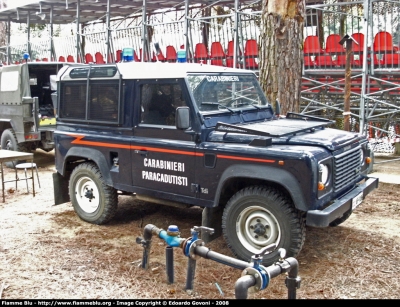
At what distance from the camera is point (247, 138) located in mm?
4586

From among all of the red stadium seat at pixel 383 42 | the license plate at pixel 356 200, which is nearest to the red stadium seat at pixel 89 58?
the red stadium seat at pixel 383 42

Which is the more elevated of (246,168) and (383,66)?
(383,66)

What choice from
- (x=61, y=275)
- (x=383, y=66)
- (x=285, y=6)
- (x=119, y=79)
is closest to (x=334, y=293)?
(x=61, y=275)

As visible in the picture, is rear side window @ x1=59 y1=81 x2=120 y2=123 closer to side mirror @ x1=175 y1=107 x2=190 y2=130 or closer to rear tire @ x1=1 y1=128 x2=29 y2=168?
side mirror @ x1=175 y1=107 x2=190 y2=130

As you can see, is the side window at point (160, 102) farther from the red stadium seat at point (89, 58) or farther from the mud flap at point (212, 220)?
the red stadium seat at point (89, 58)

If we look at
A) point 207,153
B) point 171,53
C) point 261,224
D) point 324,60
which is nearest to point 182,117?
point 207,153

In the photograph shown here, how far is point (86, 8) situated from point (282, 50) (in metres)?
10.0

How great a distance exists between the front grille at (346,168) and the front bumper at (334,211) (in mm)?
119

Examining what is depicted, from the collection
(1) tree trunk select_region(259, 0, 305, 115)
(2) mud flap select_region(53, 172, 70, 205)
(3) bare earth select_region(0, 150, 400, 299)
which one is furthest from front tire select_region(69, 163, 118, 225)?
(1) tree trunk select_region(259, 0, 305, 115)

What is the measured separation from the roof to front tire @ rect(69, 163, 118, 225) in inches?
310

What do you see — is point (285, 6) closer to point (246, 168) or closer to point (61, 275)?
point (246, 168)

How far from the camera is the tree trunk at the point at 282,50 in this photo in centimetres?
712

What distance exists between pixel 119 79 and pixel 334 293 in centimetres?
328

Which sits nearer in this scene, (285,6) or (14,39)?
(285,6)
